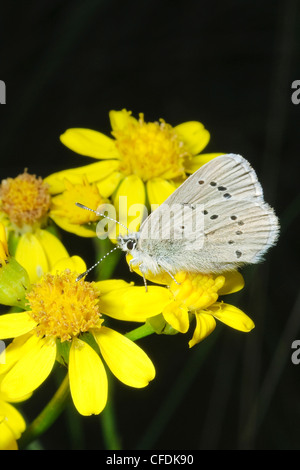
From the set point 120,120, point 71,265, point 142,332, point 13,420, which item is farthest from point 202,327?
point 120,120

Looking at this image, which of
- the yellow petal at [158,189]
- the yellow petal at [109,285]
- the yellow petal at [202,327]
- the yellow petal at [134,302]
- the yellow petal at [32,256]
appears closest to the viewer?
the yellow petal at [202,327]

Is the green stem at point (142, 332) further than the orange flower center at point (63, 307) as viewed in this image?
Yes

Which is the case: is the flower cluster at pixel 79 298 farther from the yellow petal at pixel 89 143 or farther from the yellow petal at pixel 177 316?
the yellow petal at pixel 89 143

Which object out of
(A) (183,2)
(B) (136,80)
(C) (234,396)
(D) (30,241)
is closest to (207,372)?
(C) (234,396)

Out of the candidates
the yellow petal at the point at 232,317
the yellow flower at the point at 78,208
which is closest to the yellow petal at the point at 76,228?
the yellow flower at the point at 78,208

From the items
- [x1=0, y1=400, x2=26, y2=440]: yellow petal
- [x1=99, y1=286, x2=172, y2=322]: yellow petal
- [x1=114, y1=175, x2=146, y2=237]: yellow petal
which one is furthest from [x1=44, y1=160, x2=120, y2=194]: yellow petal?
[x1=0, y1=400, x2=26, y2=440]: yellow petal

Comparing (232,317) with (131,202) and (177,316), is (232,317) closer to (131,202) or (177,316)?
(177,316)

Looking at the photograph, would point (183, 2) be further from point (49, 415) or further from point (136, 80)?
point (49, 415)
